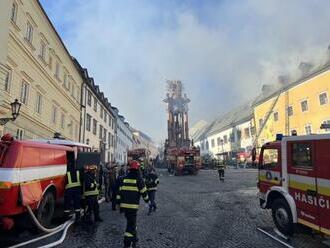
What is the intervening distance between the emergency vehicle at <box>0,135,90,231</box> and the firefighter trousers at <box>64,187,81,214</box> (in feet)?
1.14

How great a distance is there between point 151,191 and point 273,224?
422 cm

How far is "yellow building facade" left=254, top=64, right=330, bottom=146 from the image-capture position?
34.1 m

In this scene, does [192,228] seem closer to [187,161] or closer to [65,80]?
[65,80]

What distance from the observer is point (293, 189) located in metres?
7.89

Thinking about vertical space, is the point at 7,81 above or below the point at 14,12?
below

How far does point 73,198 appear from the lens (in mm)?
9570

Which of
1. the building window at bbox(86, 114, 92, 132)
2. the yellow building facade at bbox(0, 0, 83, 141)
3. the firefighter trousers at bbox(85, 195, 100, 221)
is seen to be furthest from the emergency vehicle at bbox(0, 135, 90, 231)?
the building window at bbox(86, 114, 92, 132)

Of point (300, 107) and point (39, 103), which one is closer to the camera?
point (39, 103)

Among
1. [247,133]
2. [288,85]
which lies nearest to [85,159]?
[288,85]

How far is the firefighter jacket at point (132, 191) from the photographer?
702cm

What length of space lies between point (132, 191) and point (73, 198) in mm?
3246

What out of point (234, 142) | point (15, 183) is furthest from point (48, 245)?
point (234, 142)

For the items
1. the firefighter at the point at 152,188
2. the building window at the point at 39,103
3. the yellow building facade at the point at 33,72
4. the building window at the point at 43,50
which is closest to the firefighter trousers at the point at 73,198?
the firefighter at the point at 152,188

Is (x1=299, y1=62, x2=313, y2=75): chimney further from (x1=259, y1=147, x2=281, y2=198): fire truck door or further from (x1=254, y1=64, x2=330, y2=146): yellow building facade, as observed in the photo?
(x1=259, y1=147, x2=281, y2=198): fire truck door
